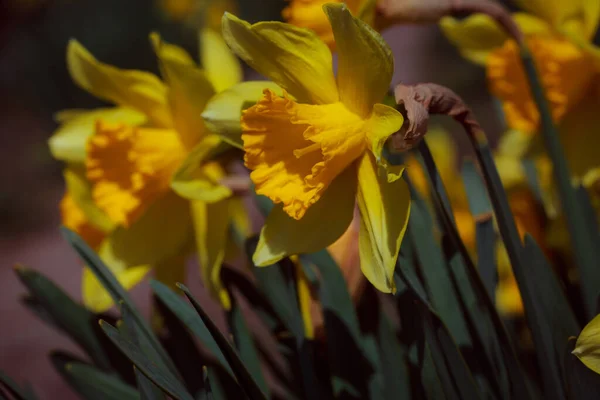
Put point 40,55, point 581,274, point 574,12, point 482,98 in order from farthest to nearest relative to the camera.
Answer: point 40,55 < point 482,98 < point 574,12 < point 581,274

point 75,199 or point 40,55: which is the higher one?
point 40,55

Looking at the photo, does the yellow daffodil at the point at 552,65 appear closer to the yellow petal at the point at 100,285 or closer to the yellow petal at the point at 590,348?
the yellow petal at the point at 590,348

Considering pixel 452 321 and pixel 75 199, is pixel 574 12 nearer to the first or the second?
Answer: pixel 452 321

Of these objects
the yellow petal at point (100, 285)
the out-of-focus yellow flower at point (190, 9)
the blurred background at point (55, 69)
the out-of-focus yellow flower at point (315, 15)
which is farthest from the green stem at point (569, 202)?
the out-of-focus yellow flower at point (190, 9)

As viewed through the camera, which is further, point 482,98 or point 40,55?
point 40,55

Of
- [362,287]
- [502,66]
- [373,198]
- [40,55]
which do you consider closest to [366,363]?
[362,287]

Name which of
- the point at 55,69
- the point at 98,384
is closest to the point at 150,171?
the point at 98,384
